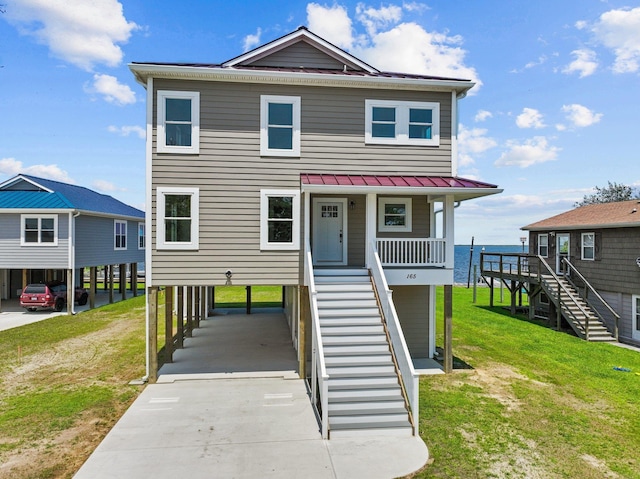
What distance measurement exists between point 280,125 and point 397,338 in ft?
21.1

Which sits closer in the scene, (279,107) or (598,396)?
(598,396)

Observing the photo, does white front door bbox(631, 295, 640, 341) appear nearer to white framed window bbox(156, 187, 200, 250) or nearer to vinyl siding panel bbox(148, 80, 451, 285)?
vinyl siding panel bbox(148, 80, 451, 285)

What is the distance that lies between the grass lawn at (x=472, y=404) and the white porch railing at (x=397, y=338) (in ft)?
2.12

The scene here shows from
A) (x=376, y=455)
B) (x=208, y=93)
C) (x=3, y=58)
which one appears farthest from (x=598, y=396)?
(x=3, y=58)

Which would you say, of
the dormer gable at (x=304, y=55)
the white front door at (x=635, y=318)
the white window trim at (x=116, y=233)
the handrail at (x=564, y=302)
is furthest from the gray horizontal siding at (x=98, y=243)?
the white front door at (x=635, y=318)

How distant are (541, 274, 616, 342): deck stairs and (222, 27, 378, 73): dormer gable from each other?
1286cm

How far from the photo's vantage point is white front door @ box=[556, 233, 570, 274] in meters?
19.6

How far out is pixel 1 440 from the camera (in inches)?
289

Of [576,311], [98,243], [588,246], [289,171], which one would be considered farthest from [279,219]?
[98,243]

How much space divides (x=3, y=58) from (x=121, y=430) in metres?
6.83

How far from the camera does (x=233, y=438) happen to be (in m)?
7.52

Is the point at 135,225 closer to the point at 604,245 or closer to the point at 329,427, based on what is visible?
the point at 329,427

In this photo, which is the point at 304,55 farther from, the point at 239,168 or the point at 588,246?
the point at 588,246

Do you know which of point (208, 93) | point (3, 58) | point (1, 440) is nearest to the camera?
point (3, 58)
